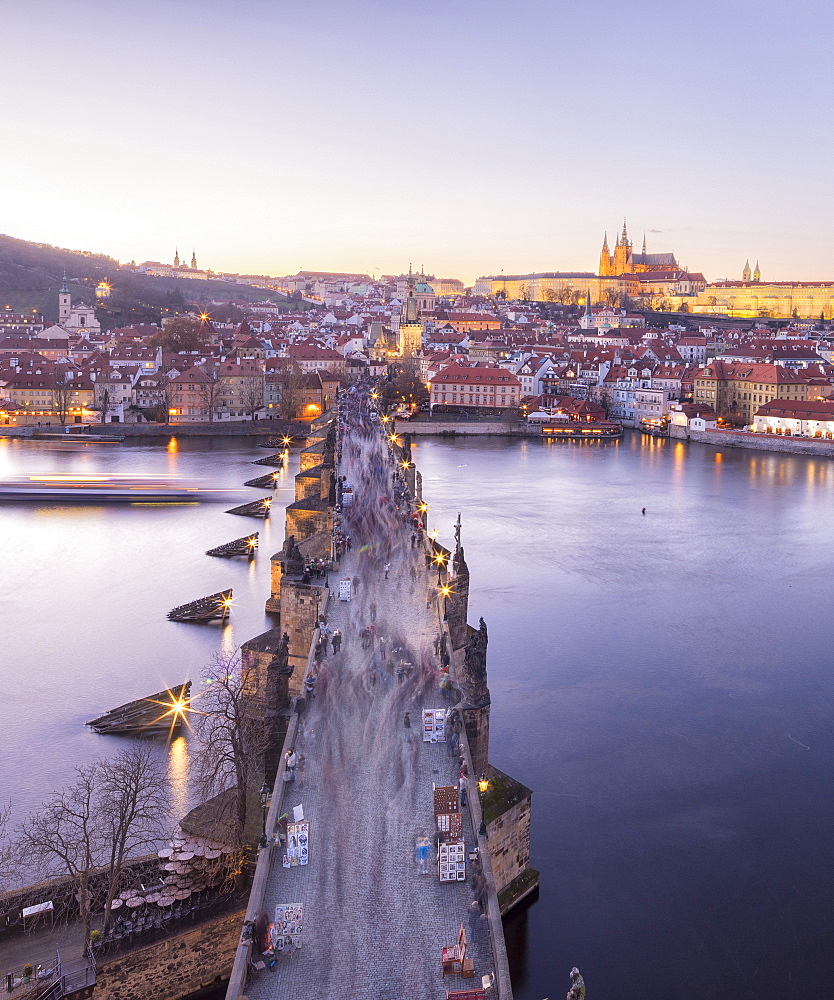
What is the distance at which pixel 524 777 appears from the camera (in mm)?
8492

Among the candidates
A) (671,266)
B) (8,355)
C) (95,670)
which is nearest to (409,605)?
(95,670)

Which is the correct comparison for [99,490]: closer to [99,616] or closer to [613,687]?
[99,616]

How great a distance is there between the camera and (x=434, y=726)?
561 cm

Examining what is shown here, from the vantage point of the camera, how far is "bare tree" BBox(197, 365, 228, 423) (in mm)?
35281

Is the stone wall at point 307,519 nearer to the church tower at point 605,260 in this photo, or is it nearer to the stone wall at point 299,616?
the stone wall at point 299,616

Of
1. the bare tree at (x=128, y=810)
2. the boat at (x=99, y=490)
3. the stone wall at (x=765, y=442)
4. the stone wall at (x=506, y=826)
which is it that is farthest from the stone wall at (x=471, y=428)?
the stone wall at (x=506, y=826)

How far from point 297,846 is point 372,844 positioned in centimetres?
35

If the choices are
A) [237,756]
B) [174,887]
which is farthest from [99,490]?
[174,887]

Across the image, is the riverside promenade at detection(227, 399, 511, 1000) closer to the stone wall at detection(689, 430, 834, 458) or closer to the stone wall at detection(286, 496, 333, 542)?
the stone wall at detection(286, 496, 333, 542)

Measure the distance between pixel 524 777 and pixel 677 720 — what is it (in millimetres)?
2267

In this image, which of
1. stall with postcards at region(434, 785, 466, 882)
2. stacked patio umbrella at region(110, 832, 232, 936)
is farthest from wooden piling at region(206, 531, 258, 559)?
stall with postcards at region(434, 785, 466, 882)

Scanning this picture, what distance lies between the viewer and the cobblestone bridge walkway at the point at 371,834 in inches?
149

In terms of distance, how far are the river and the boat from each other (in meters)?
0.97

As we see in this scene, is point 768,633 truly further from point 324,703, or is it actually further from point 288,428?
point 288,428
